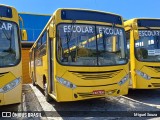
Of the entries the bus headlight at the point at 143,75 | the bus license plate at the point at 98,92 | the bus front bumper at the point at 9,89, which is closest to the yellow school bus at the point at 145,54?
the bus headlight at the point at 143,75

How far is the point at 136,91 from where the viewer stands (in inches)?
438

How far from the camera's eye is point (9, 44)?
689 cm

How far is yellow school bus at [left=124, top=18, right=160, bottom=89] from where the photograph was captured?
9.06 m

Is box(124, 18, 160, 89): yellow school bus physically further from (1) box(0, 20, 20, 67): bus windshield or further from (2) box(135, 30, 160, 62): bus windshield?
(1) box(0, 20, 20, 67): bus windshield

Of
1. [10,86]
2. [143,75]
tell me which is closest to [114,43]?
[143,75]

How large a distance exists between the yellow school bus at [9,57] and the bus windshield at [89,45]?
3.92ft

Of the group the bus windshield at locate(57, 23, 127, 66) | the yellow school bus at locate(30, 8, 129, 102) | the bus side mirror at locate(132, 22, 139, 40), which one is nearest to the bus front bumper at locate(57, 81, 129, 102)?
the yellow school bus at locate(30, 8, 129, 102)

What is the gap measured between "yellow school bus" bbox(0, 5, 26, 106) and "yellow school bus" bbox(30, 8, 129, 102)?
40.3 inches

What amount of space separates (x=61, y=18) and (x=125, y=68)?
2.55 metres

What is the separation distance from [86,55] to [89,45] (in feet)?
1.05

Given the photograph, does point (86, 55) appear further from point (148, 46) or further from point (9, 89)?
point (148, 46)

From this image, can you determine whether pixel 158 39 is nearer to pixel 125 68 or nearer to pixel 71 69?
pixel 125 68

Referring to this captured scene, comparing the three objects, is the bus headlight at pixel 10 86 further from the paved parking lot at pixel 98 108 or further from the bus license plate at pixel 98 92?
the bus license plate at pixel 98 92

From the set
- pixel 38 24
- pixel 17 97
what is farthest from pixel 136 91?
pixel 38 24
